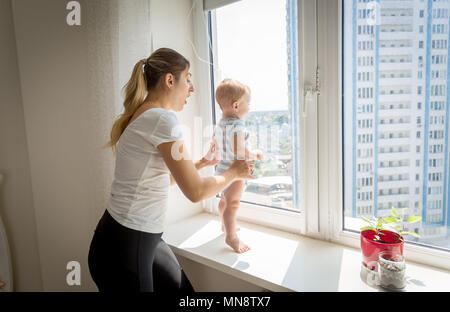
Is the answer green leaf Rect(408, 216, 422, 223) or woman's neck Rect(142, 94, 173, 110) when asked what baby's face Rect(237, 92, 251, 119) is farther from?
green leaf Rect(408, 216, 422, 223)

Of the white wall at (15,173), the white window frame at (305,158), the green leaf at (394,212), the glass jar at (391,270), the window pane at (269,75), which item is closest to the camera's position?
the glass jar at (391,270)

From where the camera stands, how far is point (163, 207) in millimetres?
1068

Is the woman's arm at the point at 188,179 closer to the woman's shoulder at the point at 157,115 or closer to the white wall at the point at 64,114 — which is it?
the woman's shoulder at the point at 157,115

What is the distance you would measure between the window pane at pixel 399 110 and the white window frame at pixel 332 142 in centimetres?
3

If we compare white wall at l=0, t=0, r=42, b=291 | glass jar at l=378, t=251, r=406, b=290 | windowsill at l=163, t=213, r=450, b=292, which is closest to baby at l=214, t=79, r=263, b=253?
windowsill at l=163, t=213, r=450, b=292

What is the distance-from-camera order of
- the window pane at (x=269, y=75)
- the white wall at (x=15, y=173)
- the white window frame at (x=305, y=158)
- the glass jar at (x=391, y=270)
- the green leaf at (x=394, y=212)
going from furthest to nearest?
1. the white wall at (x=15, y=173)
2. the window pane at (x=269, y=75)
3. the white window frame at (x=305, y=158)
4. the green leaf at (x=394, y=212)
5. the glass jar at (x=391, y=270)

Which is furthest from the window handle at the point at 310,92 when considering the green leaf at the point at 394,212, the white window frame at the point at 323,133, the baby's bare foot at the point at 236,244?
the baby's bare foot at the point at 236,244

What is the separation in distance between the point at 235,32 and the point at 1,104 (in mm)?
1267

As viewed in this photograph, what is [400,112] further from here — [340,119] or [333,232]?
[333,232]

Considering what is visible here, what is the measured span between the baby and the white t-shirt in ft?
0.77

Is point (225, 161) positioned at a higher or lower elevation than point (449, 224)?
higher

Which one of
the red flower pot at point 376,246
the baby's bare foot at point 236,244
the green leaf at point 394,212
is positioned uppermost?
the green leaf at point 394,212

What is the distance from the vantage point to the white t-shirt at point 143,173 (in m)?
0.95
